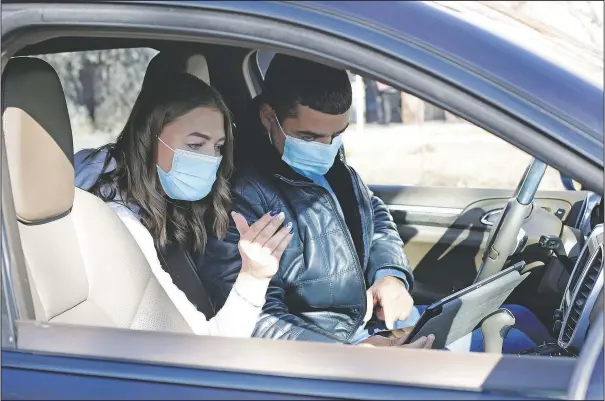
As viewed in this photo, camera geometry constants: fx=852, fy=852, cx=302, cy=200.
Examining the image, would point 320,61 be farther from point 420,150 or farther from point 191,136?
point 420,150

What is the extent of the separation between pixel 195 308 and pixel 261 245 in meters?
0.27

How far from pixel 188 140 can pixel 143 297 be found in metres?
0.51

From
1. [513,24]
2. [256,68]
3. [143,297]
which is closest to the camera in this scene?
[513,24]

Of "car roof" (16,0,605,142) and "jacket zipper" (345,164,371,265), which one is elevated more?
"car roof" (16,0,605,142)

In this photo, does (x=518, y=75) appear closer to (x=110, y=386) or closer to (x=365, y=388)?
(x=365, y=388)

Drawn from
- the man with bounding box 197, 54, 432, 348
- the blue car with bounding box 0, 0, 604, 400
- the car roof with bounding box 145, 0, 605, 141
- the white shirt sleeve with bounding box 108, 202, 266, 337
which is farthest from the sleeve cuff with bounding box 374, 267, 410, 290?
the car roof with bounding box 145, 0, 605, 141

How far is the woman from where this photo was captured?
7.04ft

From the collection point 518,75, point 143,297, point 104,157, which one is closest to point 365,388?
point 518,75

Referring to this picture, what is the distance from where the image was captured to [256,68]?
3.24 m

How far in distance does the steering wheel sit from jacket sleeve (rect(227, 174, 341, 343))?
0.80 m

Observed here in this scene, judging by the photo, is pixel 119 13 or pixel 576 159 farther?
pixel 119 13

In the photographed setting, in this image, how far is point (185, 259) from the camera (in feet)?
7.80

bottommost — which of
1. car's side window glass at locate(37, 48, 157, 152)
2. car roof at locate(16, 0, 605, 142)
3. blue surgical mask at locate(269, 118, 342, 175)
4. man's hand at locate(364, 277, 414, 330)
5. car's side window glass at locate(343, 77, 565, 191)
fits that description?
car's side window glass at locate(343, 77, 565, 191)

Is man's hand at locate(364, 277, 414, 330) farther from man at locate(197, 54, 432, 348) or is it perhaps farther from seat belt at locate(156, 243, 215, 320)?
seat belt at locate(156, 243, 215, 320)
